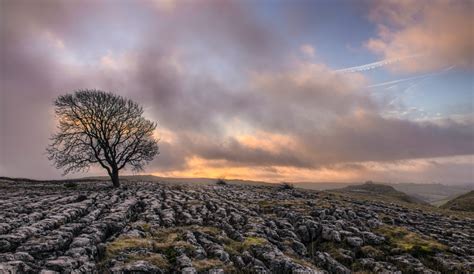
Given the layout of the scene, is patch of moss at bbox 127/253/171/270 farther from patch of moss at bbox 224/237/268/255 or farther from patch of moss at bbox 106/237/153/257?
patch of moss at bbox 224/237/268/255

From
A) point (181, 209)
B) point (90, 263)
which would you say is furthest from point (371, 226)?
point (90, 263)

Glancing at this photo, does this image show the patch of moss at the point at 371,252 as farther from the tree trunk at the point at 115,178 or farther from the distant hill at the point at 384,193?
the distant hill at the point at 384,193

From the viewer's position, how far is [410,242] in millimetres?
23391

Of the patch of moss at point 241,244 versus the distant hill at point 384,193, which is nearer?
the patch of moss at point 241,244

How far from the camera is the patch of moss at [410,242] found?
857 inches

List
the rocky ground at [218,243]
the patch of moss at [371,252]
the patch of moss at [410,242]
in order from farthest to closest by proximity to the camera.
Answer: the patch of moss at [410,242]
the patch of moss at [371,252]
the rocky ground at [218,243]

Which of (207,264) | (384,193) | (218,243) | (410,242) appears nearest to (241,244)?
(218,243)

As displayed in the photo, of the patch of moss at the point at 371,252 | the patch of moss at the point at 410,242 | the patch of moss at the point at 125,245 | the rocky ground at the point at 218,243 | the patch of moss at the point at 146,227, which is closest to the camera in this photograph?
the rocky ground at the point at 218,243

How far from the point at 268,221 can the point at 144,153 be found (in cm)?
4005

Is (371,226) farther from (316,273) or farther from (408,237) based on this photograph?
(316,273)

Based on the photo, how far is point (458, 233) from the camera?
28078mm

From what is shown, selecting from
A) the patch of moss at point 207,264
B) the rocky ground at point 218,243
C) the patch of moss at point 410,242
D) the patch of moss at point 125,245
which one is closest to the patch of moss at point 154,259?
the rocky ground at point 218,243

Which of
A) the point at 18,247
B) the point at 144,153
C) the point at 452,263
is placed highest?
the point at 144,153

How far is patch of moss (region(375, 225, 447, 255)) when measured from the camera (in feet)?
71.4
